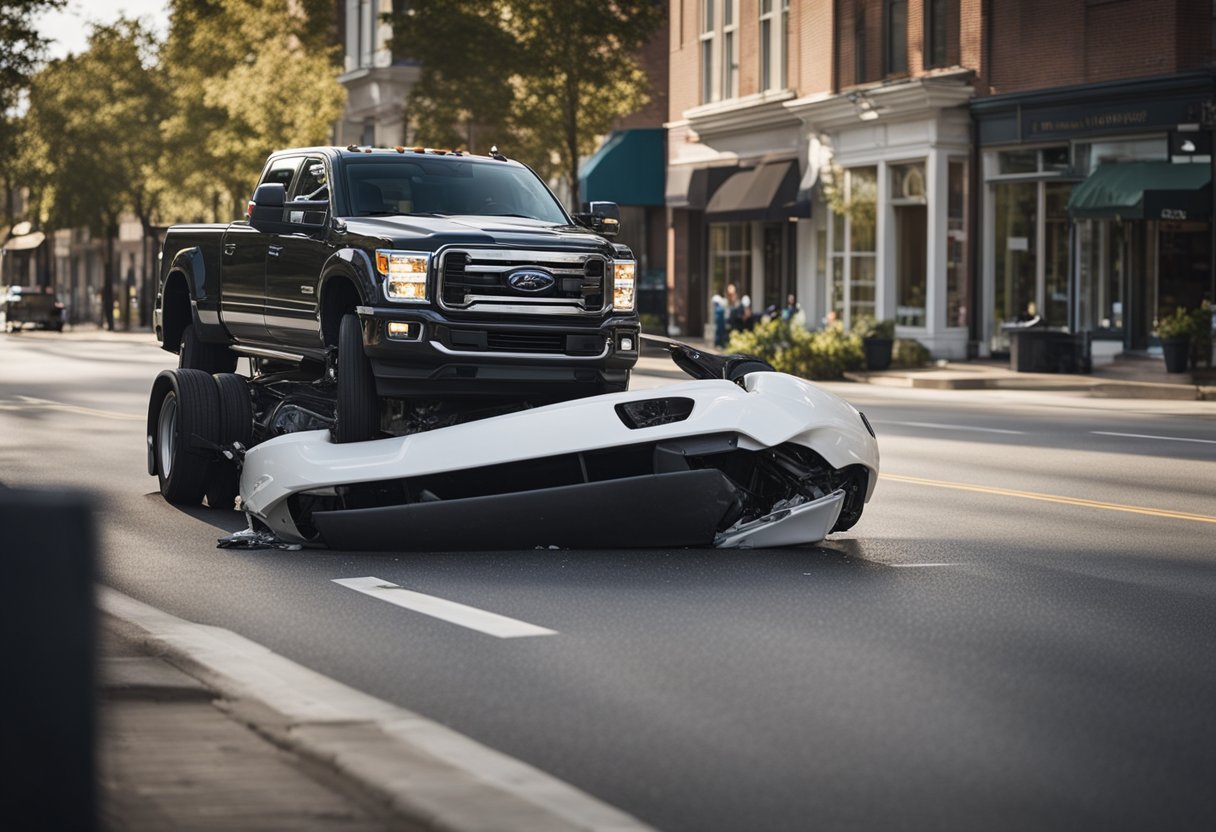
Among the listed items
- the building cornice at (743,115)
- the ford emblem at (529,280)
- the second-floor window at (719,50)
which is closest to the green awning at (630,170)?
the building cornice at (743,115)

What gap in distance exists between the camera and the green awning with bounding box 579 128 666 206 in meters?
51.2

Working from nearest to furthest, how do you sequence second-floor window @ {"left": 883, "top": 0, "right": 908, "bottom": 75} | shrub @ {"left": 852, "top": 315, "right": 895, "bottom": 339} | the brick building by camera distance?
1. the brick building
2. shrub @ {"left": 852, "top": 315, "right": 895, "bottom": 339}
3. second-floor window @ {"left": 883, "top": 0, "right": 908, "bottom": 75}

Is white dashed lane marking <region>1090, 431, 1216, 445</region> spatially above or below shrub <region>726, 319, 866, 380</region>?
below

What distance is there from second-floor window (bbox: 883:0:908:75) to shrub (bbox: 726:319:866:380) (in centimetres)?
716

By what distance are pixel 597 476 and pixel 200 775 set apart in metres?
5.13

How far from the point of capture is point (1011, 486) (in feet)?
48.2

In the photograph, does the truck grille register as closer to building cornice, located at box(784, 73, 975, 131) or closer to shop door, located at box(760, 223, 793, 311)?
building cornice, located at box(784, 73, 975, 131)

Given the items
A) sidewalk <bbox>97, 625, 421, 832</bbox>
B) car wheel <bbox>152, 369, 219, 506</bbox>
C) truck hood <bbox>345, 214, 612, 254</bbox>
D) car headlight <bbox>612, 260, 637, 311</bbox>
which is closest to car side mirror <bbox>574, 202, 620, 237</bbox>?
truck hood <bbox>345, 214, 612, 254</bbox>

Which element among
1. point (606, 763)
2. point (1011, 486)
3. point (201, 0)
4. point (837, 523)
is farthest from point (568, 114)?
point (606, 763)

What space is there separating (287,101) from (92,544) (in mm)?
58321

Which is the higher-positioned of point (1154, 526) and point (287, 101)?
point (287, 101)

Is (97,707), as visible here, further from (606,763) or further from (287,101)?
(287,101)

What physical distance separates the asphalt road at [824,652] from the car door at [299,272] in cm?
141

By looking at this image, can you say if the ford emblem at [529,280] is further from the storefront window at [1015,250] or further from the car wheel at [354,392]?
the storefront window at [1015,250]
